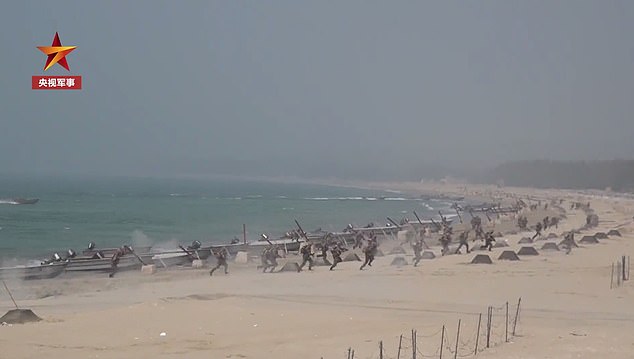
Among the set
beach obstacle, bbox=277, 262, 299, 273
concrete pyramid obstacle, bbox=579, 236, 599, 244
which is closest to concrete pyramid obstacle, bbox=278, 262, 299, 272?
beach obstacle, bbox=277, 262, 299, 273

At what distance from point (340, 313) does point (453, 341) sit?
14.6 ft

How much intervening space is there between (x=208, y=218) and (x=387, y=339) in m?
65.8

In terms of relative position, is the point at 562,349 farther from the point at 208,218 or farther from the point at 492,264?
the point at 208,218

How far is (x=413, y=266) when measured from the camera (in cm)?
2734

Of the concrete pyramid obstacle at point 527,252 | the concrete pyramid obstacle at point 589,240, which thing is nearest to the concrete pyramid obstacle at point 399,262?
the concrete pyramid obstacle at point 527,252

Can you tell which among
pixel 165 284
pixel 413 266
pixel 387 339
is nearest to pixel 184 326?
pixel 387 339

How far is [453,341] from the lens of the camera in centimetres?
1344

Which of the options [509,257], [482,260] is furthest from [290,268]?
[509,257]

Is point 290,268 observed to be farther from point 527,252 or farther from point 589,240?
point 589,240

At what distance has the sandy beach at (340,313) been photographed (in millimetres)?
12969

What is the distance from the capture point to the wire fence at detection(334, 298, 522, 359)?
480 inches

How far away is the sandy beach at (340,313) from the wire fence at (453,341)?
0.05 meters

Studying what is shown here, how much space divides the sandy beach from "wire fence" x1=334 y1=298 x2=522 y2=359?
0.05 meters

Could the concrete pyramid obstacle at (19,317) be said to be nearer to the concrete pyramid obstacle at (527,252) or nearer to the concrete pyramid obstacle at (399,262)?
the concrete pyramid obstacle at (399,262)
